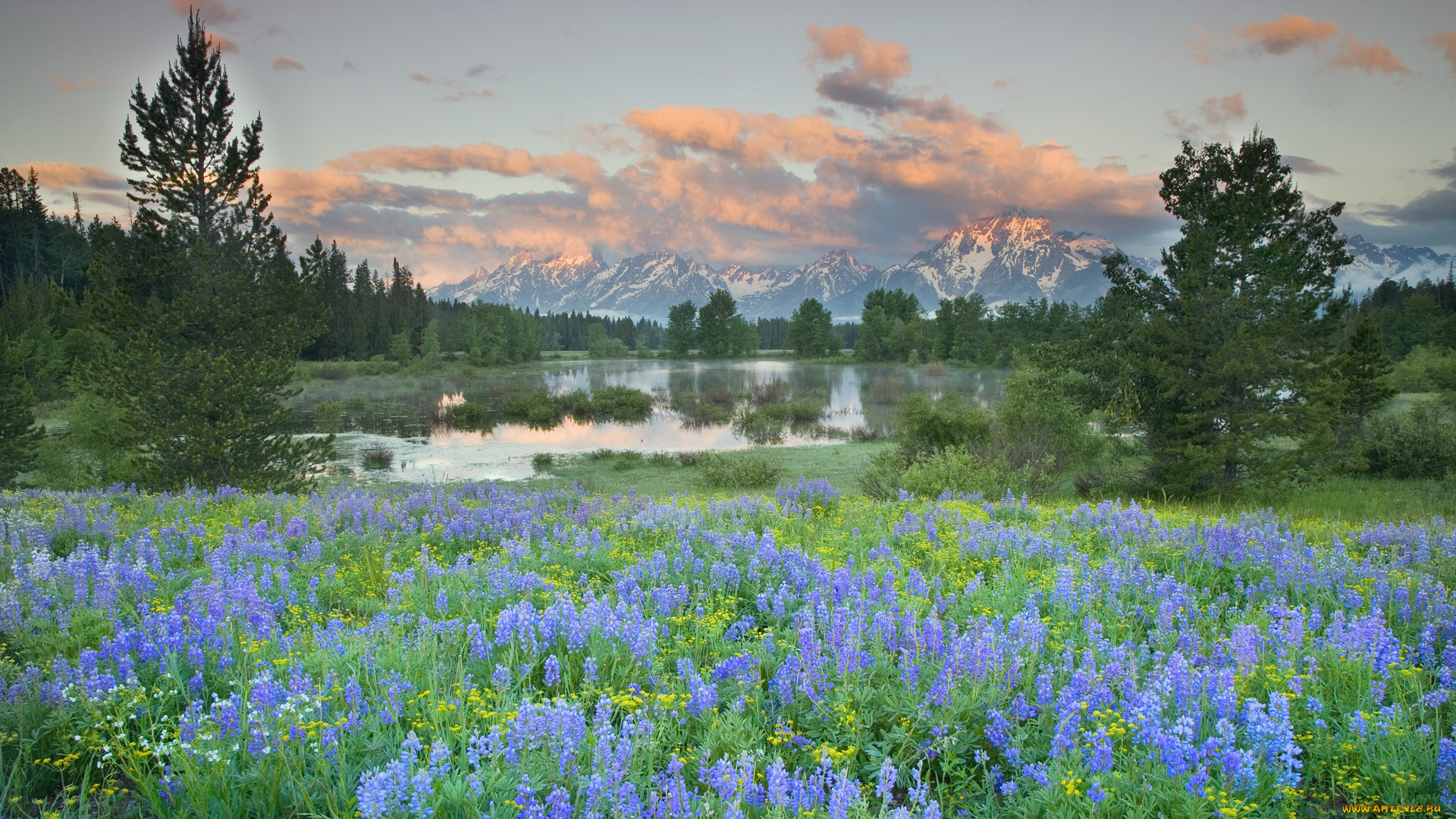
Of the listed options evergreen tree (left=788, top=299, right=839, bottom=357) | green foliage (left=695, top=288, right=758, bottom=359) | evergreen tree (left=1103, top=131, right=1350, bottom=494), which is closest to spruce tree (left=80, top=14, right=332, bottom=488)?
evergreen tree (left=1103, top=131, right=1350, bottom=494)

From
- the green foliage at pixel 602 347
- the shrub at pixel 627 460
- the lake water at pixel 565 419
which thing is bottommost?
the shrub at pixel 627 460

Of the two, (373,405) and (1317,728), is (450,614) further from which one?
(373,405)

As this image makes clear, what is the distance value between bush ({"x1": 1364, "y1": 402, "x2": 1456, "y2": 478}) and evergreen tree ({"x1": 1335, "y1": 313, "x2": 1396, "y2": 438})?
2.18ft

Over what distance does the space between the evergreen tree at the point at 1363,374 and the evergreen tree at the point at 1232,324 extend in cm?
275

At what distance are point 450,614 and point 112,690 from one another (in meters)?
2.08

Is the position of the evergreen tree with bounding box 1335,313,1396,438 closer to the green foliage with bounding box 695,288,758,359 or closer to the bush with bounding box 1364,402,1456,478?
the bush with bounding box 1364,402,1456,478

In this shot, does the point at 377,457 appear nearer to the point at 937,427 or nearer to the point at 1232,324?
the point at 937,427

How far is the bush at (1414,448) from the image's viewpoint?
19016 mm

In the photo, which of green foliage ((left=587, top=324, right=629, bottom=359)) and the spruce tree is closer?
the spruce tree

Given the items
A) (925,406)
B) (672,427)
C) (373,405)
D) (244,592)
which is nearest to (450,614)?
(244,592)

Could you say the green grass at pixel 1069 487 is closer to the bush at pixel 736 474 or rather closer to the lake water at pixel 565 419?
the bush at pixel 736 474

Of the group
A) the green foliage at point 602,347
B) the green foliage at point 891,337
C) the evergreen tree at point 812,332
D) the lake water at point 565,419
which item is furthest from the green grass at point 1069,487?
the green foliage at point 602,347

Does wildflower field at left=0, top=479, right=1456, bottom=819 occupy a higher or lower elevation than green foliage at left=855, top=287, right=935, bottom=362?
lower

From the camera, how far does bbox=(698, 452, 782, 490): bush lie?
2231 centimetres
